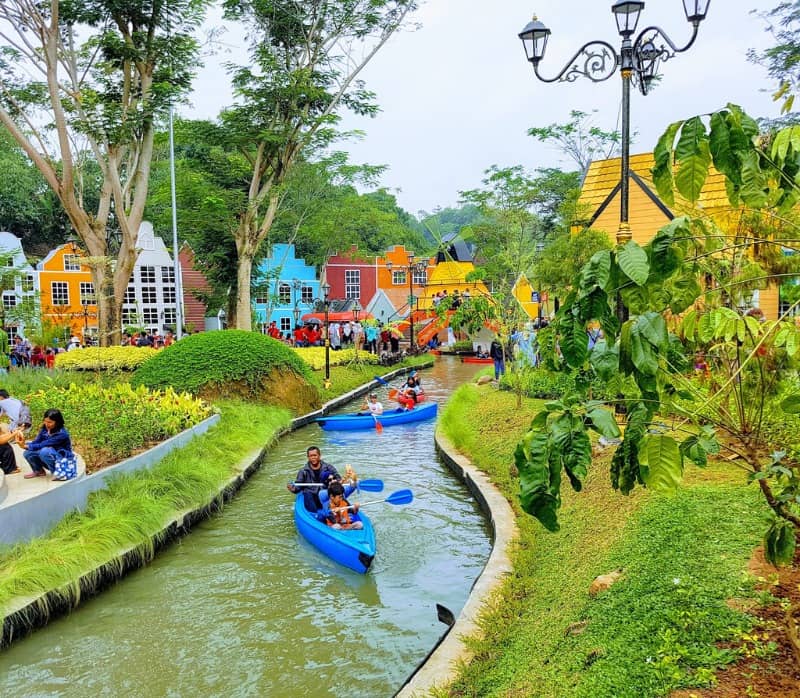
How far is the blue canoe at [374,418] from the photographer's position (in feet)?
54.5

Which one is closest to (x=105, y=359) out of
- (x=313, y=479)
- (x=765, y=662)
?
(x=313, y=479)

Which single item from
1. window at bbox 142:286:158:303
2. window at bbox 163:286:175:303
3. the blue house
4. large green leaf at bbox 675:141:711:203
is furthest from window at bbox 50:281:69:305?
large green leaf at bbox 675:141:711:203

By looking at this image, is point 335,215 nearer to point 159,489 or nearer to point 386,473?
→ point 386,473

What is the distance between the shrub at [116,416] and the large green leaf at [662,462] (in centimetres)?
920

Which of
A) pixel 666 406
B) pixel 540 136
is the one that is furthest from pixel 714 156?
pixel 540 136

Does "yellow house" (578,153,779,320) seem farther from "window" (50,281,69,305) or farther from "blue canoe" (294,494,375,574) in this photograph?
"window" (50,281,69,305)

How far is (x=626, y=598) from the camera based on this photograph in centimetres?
506

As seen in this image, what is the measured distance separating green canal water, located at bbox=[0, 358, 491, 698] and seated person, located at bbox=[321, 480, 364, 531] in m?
0.50

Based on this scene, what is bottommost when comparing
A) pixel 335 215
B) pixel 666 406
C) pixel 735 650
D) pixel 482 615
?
pixel 482 615

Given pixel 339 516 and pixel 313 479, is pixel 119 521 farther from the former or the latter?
pixel 339 516

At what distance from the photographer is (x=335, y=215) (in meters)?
37.2

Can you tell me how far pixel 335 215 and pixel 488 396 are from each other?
22979mm

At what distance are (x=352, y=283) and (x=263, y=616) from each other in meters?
41.4

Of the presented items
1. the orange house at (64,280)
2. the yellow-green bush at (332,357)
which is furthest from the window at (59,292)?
the yellow-green bush at (332,357)
